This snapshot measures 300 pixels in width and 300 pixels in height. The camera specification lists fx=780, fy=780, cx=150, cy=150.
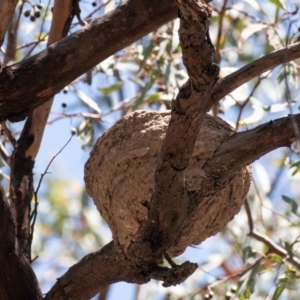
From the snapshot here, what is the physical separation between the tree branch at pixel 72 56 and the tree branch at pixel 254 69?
500mm

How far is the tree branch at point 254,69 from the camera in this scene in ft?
8.14

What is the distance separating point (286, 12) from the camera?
147 inches

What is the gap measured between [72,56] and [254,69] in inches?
26.8

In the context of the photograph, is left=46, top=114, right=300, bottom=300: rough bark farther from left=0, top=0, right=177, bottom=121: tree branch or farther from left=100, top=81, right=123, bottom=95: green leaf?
left=100, top=81, right=123, bottom=95: green leaf

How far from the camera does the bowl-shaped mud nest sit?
2.62m

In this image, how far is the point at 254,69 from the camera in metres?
2.48

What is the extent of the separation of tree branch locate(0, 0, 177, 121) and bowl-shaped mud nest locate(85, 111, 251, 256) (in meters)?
0.26

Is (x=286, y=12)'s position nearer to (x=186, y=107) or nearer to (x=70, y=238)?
(x=186, y=107)

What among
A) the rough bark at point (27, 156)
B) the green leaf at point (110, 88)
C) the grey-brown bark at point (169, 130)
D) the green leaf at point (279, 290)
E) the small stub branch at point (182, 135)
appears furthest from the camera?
the green leaf at point (110, 88)

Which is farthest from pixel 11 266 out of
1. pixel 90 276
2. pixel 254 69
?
pixel 254 69

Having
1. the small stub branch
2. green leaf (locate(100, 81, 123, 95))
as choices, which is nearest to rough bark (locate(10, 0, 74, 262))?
the small stub branch

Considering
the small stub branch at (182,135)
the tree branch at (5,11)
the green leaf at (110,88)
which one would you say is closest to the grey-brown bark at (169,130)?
the small stub branch at (182,135)

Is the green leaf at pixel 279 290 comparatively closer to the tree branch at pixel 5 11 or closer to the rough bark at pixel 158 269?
the rough bark at pixel 158 269

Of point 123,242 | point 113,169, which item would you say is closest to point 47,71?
point 113,169
